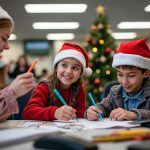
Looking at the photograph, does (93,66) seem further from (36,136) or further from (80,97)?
(36,136)

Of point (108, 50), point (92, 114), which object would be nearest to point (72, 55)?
point (92, 114)

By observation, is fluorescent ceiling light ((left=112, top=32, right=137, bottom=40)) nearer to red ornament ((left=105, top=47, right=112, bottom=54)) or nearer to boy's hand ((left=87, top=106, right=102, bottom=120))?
red ornament ((left=105, top=47, right=112, bottom=54))

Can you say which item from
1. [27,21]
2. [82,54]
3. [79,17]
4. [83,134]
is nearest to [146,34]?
[79,17]

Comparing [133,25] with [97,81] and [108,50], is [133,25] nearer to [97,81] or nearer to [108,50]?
[108,50]

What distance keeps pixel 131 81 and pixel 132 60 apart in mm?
116

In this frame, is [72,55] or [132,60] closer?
[132,60]

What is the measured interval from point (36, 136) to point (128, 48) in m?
0.89

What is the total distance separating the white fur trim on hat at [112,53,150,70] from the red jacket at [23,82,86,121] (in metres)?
0.33

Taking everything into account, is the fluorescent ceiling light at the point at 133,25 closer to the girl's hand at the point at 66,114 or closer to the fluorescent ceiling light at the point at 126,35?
the fluorescent ceiling light at the point at 126,35

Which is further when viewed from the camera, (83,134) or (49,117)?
(49,117)

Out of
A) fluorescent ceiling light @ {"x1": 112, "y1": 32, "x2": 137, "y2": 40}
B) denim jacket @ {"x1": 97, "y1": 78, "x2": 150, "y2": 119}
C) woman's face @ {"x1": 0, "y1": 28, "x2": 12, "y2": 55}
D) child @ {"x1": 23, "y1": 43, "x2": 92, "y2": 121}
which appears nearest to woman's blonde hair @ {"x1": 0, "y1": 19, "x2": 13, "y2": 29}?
woman's face @ {"x1": 0, "y1": 28, "x2": 12, "y2": 55}

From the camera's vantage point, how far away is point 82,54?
5.44 feet

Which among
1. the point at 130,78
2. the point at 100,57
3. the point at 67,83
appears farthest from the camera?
the point at 100,57

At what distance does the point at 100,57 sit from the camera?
414 centimetres
